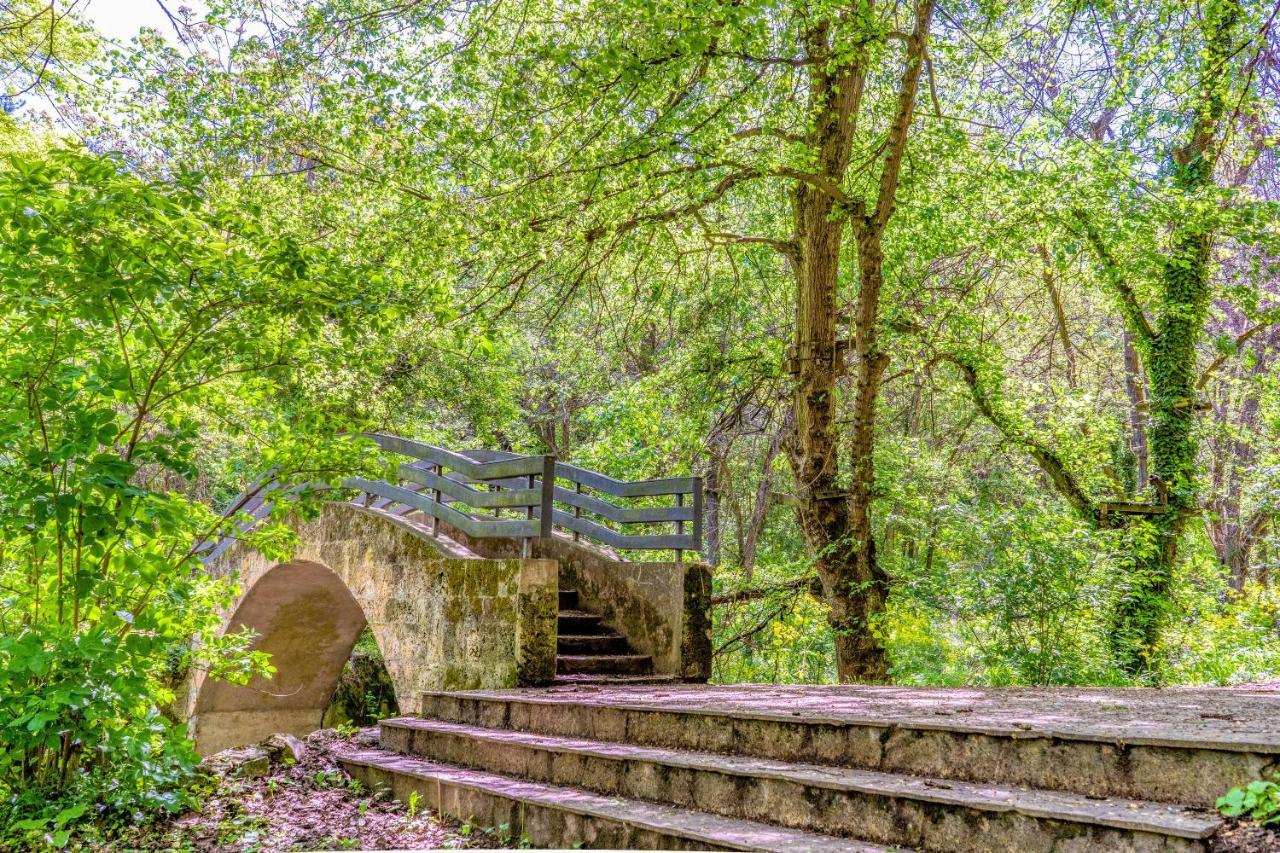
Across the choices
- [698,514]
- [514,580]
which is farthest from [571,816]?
[698,514]

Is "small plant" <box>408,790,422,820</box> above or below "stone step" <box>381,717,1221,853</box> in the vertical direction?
below

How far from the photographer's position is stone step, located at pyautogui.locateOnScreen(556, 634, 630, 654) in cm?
731

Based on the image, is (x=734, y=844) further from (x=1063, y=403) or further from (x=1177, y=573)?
(x=1177, y=573)

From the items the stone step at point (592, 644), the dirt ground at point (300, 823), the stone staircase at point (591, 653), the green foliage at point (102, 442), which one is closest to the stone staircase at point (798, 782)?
the dirt ground at point (300, 823)

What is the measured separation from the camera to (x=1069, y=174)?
8297 mm

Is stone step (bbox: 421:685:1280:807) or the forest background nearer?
stone step (bbox: 421:685:1280:807)

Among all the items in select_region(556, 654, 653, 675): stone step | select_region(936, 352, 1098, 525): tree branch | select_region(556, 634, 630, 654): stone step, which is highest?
select_region(936, 352, 1098, 525): tree branch

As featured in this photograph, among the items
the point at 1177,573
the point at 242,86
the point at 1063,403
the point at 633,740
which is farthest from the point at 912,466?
the point at 242,86

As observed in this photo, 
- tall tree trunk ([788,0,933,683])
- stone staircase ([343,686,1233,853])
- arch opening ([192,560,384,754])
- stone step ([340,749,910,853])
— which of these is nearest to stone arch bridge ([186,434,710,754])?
stone staircase ([343,686,1233,853])

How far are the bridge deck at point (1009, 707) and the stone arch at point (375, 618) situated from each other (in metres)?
0.53

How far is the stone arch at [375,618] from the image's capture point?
661cm

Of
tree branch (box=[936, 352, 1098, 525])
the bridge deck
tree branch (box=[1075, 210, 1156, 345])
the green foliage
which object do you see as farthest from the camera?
tree branch (box=[936, 352, 1098, 525])

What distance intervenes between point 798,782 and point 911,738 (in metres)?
0.49

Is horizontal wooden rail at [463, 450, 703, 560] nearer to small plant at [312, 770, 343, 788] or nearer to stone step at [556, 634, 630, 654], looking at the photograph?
stone step at [556, 634, 630, 654]
